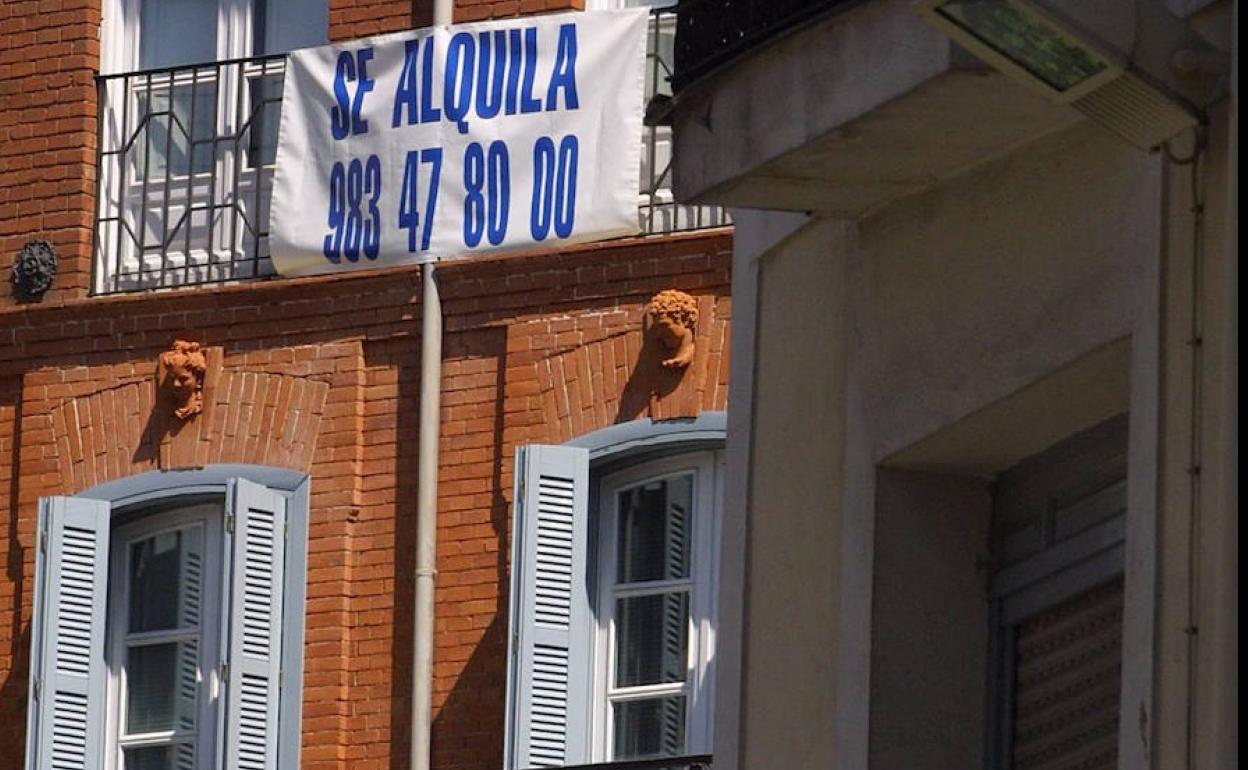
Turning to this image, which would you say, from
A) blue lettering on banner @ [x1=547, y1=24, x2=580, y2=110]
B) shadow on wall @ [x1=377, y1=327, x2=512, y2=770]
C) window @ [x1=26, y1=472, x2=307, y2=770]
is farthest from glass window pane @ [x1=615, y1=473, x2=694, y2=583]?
blue lettering on banner @ [x1=547, y1=24, x2=580, y2=110]

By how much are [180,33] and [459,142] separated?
6.36 feet

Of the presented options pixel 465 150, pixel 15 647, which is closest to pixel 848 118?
pixel 465 150

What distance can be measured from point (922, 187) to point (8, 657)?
1019 cm

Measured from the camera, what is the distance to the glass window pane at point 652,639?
17.3m

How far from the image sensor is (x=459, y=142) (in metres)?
18.1

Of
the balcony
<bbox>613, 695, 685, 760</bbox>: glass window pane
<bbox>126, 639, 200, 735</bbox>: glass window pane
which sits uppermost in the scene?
the balcony

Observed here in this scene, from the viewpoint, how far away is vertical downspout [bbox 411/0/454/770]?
17.6 meters

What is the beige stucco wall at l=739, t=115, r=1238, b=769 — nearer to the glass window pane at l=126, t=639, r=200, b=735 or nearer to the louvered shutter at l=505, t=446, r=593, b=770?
the louvered shutter at l=505, t=446, r=593, b=770

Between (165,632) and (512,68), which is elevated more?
(512,68)

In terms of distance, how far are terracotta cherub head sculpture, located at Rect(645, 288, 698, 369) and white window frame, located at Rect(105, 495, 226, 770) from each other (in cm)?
247

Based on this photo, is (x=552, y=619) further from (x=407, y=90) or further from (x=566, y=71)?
(x=407, y=90)

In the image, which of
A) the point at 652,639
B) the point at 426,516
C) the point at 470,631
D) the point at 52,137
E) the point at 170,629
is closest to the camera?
the point at 652,639

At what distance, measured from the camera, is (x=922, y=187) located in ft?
31.2

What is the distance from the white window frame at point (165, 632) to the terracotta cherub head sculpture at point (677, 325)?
247 cm
